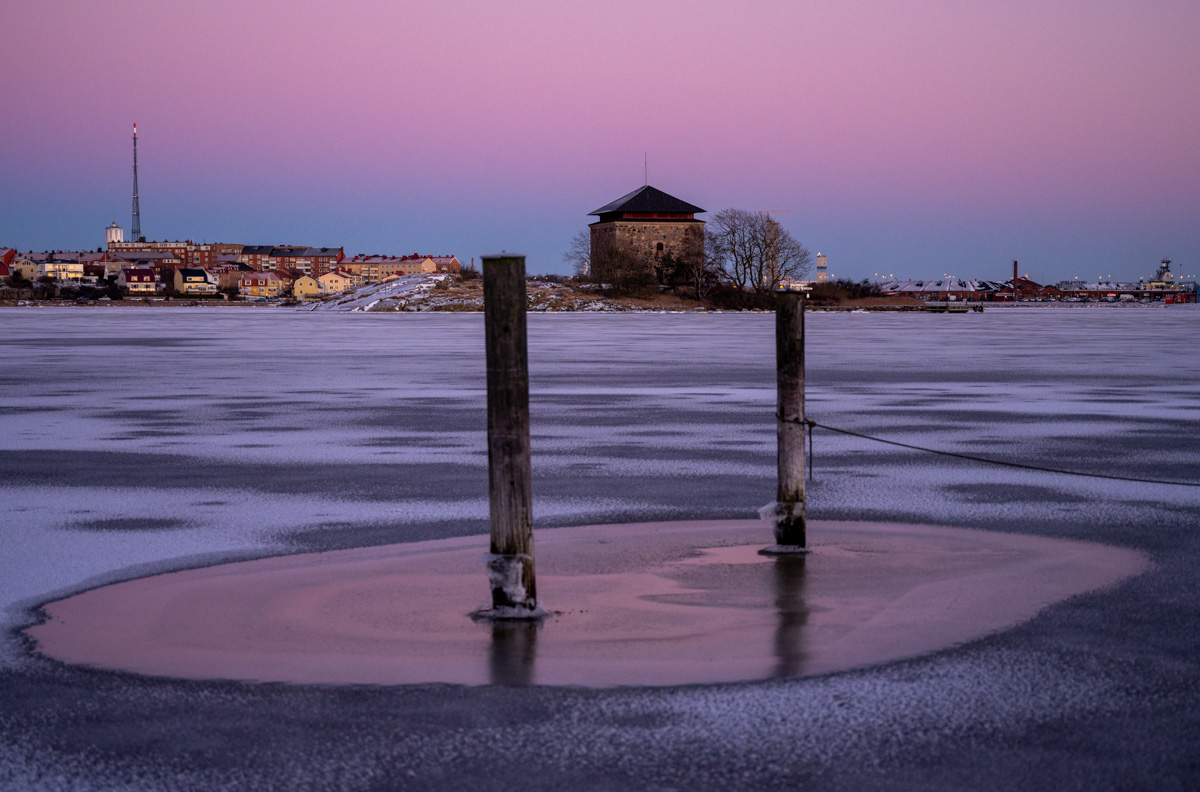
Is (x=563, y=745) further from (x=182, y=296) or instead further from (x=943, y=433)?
(x=182, y=296)

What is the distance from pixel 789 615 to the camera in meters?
5.79

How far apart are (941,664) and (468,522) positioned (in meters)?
3.82

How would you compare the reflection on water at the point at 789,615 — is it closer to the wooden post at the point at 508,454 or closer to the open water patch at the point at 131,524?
the wooden post at the point at 508,454

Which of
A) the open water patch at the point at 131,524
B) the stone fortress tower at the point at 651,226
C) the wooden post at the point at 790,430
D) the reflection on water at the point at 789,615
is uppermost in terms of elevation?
the stone fortress tower at the point at 651,226

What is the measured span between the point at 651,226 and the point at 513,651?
120m

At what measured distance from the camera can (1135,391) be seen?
58.8 ft

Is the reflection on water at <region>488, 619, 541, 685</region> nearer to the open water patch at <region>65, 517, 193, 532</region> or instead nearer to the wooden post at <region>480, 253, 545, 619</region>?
the wooden post at <region>480, 253, 545, 619</region>

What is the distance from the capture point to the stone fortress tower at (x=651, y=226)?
122 meters

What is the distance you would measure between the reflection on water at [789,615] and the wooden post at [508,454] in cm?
115

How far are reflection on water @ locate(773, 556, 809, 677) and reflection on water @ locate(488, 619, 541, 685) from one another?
1.00 metres

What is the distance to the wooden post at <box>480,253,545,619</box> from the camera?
572 centimetres

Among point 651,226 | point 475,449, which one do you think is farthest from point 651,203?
point 475,449

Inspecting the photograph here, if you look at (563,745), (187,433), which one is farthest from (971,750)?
(187,433)

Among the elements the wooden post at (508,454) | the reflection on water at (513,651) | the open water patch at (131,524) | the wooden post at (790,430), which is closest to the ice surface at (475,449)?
the open water patch at (131,524)
